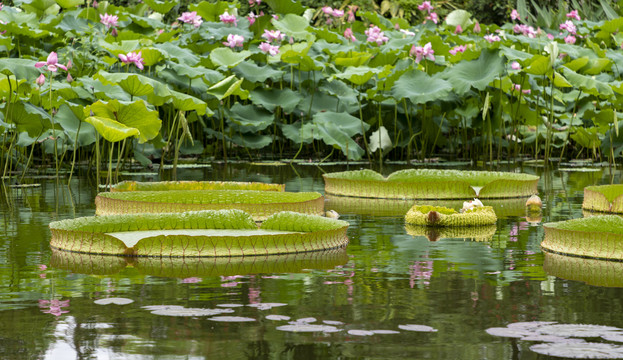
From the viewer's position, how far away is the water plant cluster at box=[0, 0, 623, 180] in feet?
38.7

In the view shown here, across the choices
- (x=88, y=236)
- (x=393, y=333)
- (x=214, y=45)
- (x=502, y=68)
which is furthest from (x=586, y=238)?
(x=214, y=45)

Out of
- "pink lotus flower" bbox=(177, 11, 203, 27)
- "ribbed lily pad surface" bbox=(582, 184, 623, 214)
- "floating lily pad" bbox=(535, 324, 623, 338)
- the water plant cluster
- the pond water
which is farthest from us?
"pink lotus flower" bbox=(177, 11, 203, 27)

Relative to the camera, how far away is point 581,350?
319 centimetres

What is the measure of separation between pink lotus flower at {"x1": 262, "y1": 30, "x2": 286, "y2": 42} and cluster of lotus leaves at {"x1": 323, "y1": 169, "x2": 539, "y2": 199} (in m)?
5.52

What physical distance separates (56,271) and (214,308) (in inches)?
47.5

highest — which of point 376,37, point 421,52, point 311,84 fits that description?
point 376,37

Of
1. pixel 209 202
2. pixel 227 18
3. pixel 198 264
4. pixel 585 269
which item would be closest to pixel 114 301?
pixel 198 264

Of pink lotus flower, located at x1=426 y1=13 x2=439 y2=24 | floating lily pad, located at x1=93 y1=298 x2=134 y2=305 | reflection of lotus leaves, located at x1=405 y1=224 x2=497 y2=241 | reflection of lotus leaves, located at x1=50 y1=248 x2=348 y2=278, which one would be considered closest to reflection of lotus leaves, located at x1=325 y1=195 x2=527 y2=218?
reflection of lotus leaves, located at x1=405 y1=224 x2=497 y2=241

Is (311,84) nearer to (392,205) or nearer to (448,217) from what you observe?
(392,205)

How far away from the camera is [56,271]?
4.70m

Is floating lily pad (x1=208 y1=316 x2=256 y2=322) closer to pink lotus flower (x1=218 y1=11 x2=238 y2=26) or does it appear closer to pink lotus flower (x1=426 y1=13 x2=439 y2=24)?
pink lotus flower (x1=218 y1=11 x2=238 y2=26)

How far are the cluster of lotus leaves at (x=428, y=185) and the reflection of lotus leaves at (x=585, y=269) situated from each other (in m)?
2.96

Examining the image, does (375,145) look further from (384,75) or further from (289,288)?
(289,288)

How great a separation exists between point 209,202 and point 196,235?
5.93 feet
